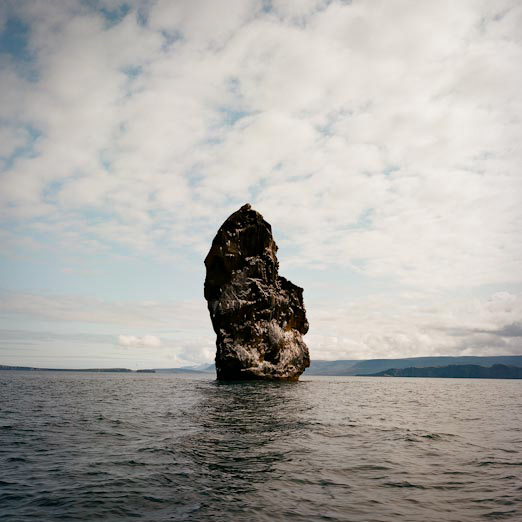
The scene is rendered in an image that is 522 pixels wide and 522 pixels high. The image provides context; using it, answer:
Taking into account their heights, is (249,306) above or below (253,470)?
above

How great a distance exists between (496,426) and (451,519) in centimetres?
1792

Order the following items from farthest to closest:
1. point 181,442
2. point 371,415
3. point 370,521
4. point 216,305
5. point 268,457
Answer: point 216,305 < point 371,415 < point 181,442 < point 268,457 < point 370,521

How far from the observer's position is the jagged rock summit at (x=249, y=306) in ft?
203

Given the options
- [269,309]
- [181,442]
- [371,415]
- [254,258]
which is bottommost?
[371,415]

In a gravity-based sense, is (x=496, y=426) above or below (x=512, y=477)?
below

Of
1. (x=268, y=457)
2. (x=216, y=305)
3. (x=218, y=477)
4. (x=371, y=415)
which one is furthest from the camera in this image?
(x=216, y=305)

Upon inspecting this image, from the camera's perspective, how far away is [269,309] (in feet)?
211

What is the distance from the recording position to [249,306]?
205ft

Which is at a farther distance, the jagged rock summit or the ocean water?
the jagged rock summit

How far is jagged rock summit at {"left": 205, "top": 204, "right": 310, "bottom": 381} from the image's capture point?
61.8 metres

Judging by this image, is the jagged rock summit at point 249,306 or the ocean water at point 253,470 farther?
the jagged rock summit at point 249,306

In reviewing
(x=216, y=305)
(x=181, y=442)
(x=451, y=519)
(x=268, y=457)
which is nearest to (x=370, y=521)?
(x=451, y=519)

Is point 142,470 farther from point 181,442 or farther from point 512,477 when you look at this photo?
point 512,477

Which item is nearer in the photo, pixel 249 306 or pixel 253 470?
pixel 253 470
